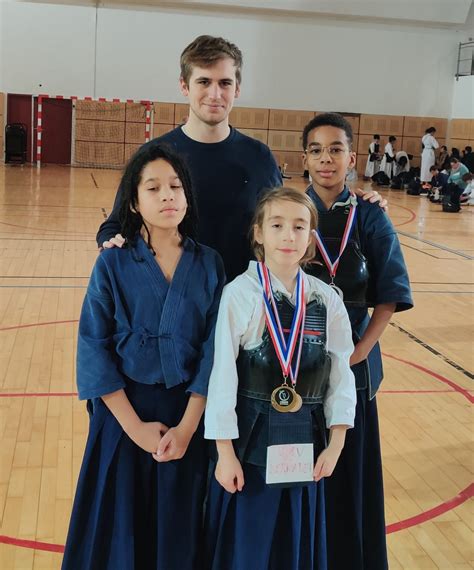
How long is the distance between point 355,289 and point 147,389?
79 centimetres

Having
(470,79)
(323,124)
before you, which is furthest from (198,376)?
(470,79)

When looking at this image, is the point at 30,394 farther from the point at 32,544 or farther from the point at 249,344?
the point at 249,344

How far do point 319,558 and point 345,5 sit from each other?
2287 centimetres

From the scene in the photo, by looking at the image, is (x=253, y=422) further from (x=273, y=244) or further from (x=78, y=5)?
(x=78, y=5)

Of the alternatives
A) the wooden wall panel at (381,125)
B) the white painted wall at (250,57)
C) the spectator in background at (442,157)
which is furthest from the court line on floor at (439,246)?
the wooden wall panel at (381,125)

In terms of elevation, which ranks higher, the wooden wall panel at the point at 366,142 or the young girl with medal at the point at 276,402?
the wooden wall panel at the point at 366,142

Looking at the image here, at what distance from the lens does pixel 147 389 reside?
2.39 meters

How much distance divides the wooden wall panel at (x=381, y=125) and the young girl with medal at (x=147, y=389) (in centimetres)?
2374

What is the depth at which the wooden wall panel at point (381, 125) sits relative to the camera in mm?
25281

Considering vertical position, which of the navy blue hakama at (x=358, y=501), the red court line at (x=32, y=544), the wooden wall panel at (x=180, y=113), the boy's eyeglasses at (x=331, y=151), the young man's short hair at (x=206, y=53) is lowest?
the red court line at (x=32, y=544)

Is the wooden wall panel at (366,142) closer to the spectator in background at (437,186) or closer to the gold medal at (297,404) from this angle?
the spectator in background at (437,186)

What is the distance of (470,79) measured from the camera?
24.6 meters

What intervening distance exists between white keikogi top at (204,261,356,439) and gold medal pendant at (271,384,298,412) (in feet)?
0.39

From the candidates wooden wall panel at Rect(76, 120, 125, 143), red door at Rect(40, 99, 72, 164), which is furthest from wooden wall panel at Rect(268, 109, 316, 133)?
red door at Rect(40, 99, 72, 164)
